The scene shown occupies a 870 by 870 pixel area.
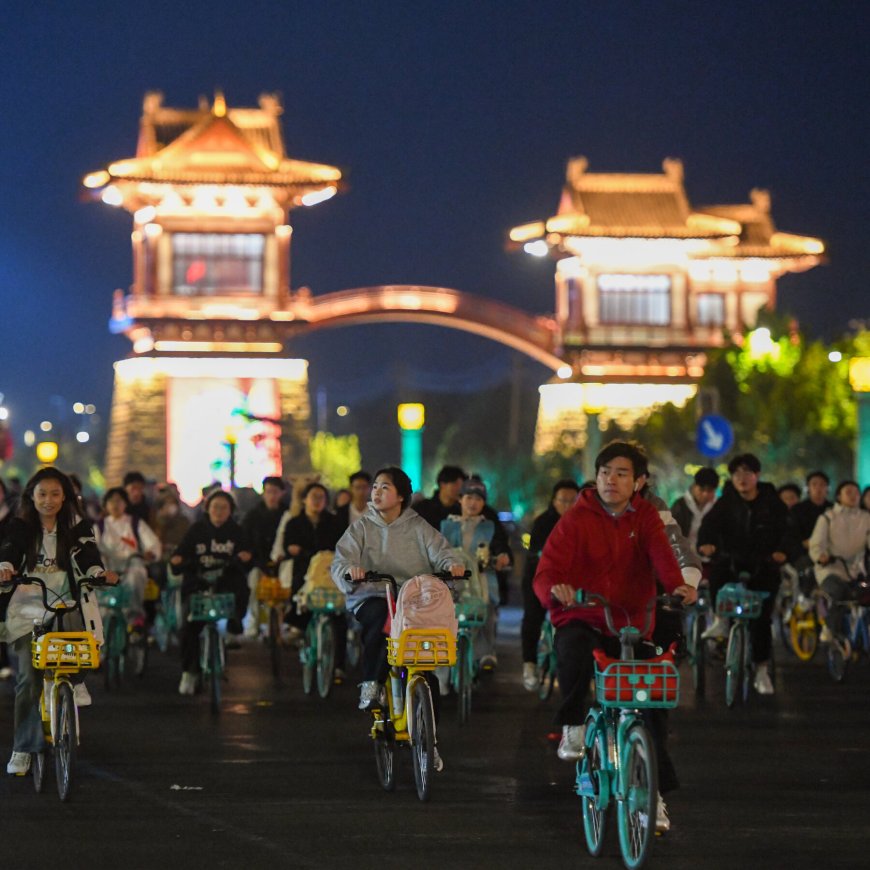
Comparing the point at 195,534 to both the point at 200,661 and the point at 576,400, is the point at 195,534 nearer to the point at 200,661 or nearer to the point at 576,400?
the point at 200,661

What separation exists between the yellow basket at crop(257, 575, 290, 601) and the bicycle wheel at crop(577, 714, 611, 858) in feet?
30.5

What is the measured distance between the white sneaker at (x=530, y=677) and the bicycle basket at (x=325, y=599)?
1622 millimetres

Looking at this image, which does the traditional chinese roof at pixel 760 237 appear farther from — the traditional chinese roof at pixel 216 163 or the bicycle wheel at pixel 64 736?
the bicycle wheel at pixel 64 736

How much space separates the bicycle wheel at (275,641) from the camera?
1702cm

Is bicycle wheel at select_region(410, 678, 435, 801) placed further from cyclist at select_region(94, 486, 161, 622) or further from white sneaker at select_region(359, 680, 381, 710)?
cyclist at select_region(94, 486, 161, 622)

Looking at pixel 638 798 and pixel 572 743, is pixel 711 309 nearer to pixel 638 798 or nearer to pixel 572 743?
pixel 572 743

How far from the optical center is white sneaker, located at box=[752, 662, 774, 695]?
15.2m

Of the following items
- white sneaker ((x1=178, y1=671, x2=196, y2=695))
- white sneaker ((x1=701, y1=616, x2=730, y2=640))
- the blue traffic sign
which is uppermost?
the blue traffic sign

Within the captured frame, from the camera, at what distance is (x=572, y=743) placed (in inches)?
373

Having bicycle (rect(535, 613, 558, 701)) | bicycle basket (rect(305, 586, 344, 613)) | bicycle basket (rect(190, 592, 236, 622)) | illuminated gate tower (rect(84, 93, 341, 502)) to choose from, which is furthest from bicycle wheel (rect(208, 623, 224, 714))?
illuminated gate tower (rect(84, 93, 341, 502))

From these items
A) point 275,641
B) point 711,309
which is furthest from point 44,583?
point 711,309

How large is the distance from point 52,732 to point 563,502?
6305mm

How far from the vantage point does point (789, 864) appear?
26.2ft

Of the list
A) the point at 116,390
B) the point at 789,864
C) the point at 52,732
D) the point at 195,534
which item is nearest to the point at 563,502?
the point at 195,534
